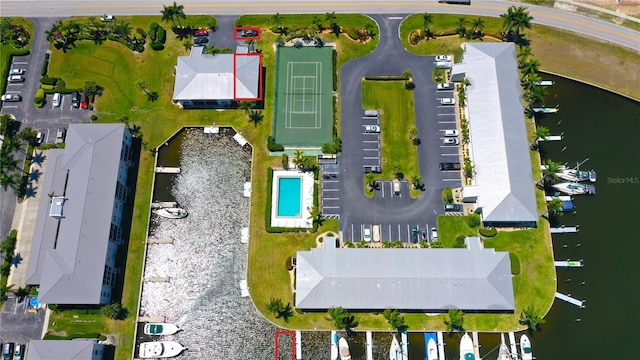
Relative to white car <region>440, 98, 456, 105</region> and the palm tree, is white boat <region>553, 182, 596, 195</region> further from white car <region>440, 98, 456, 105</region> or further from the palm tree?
the palm tree

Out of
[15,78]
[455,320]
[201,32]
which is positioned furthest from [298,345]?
[15,78]

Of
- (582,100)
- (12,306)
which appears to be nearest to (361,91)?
(582,100)

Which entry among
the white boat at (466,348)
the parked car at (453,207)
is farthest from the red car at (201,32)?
the white boat at (466,348)

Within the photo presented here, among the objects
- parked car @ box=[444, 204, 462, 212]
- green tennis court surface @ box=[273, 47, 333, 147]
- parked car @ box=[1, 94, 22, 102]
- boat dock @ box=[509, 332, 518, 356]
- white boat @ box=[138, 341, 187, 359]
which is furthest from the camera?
parked car @ box=[1, 94, 22, 102]

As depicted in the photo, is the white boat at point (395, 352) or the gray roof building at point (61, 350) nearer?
the gray roof building at point (61, 350)

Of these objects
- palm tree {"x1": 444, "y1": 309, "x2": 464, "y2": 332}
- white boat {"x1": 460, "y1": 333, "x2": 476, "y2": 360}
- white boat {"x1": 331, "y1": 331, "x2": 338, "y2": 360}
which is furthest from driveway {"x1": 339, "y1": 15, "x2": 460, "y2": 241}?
white boat {"x1": 460, "y1": 333, "x2": 476, "y2": 360}

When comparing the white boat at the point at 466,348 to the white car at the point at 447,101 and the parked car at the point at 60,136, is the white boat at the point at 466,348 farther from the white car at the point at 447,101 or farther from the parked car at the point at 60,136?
the parked car at the point at 60,136
